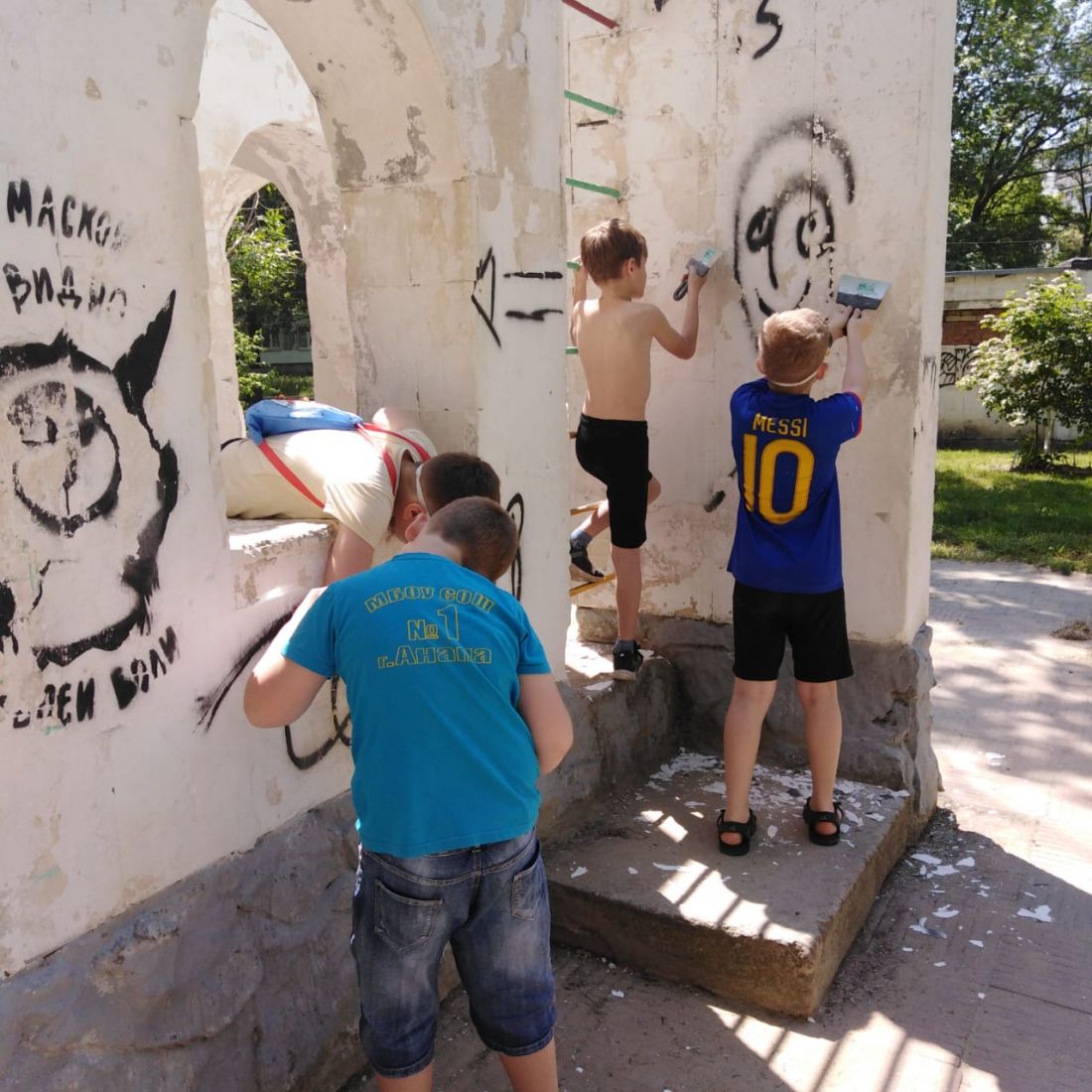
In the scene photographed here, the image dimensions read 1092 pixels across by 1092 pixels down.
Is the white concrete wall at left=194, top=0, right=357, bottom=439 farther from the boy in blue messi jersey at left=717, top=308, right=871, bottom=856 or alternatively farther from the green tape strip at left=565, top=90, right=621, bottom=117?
the boy in blue messi jersey at left=717, top=308, right=871, bottom=856

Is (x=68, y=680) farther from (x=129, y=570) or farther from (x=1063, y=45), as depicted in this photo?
(x=1063, y=45)

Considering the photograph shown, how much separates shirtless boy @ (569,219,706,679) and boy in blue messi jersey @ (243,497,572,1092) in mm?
1905

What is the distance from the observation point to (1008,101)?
23.6m

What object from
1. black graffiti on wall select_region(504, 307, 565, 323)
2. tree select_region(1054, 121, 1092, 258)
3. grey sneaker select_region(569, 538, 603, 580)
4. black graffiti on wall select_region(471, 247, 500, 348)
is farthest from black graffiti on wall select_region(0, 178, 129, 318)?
tree select_region(1054, 121, 1092, 258)

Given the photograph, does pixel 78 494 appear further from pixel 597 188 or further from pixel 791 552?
pixel 597 188

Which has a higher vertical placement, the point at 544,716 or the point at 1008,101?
the point at 1008,101

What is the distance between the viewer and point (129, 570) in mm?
2113

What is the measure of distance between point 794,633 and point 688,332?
1322 millimetres

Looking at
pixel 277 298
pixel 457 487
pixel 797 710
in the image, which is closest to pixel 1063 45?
pixel 277 298

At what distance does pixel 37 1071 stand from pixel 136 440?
1.24 m

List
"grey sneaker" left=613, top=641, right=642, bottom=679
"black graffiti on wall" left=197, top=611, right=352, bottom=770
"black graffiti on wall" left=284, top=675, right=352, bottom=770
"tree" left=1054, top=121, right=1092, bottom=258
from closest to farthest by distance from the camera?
"black graffiti on wall" left=197, top=611, right=352, bottom=770 < "black graffiti on wall" left=284, top=675, right=352, bottom=770 < "grey sneaker" left=613, top=641, right=642, bottom=679 < "tree" left=1054, top=121, right=1092, bottom=258

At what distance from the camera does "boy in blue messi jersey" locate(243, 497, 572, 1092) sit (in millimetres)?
1928

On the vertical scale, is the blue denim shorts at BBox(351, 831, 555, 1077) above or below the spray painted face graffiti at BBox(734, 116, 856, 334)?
below

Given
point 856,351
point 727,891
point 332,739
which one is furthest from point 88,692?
point 856,351
